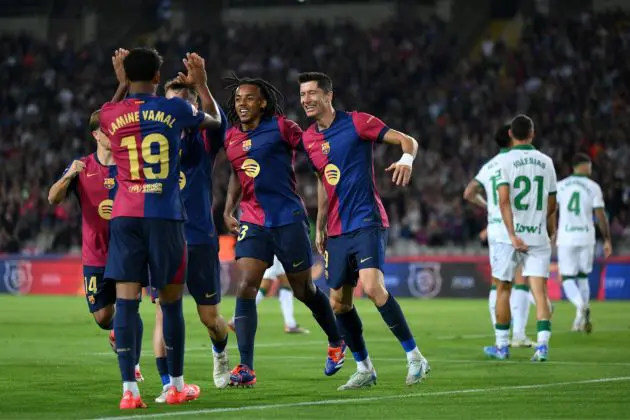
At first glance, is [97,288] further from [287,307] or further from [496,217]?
[287,307]

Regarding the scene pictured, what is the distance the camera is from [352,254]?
430 inches

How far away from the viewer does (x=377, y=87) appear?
3722 cm

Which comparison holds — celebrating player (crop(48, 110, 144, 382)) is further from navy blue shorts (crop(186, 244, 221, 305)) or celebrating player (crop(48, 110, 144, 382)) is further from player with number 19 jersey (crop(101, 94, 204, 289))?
player with number 19 jersey (crop(101, 94, 204, 289))

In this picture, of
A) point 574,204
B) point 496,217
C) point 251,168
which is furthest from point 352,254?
point 574,204

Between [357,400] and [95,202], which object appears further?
[95,202]

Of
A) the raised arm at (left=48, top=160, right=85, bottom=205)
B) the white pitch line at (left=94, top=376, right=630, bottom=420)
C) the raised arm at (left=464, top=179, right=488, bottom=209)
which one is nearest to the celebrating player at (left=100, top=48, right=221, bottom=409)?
the white pitch line at (left=94, top=376, right=630, bottom=420)

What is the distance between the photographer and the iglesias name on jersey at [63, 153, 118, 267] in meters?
11.1

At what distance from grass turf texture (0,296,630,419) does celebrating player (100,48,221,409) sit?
0.75 meters

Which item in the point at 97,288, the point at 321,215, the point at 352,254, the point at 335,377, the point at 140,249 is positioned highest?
the point at 321,215

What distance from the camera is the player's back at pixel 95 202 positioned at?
11.1m

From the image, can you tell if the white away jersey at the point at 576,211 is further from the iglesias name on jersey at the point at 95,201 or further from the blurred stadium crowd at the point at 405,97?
the iglesias name on jersey at the point at 95,201

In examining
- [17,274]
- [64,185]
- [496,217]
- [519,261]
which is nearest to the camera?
[64,185]

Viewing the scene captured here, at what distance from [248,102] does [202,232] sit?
130 cm

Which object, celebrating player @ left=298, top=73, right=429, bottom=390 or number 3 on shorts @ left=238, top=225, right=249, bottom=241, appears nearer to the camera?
celebrating player @ left=298, top=73, right=429, bottom=390
